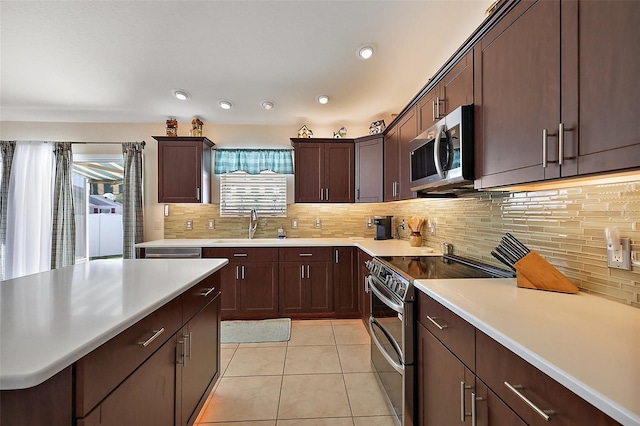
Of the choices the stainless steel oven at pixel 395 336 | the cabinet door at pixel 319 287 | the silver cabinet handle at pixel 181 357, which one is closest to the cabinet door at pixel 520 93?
the stainless steel oven at pixel 395 336

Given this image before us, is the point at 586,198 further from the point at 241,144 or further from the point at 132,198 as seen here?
the point at 132,198

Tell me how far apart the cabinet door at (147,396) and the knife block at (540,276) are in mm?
1656

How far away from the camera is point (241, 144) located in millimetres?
3988

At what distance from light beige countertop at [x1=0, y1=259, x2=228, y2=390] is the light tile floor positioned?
98 centimetres

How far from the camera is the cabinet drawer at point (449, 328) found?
1046 millimetres

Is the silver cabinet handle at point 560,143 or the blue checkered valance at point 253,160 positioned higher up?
the blue checkered valance at point 253,160

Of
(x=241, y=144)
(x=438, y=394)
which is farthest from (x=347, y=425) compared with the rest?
(x=241, y=144)

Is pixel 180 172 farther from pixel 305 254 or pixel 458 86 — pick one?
pixel 458 86

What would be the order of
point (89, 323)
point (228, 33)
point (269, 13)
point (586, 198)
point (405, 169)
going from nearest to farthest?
point (89, 323), point (586, 198), point (269, 13), point (228, 33), point (405, 169)

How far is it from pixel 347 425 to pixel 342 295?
1726mm

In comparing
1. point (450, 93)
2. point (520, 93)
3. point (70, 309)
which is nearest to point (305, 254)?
point (450, 93)

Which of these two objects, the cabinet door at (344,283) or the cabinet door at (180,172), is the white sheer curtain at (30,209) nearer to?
the cabinet door at (180,172)

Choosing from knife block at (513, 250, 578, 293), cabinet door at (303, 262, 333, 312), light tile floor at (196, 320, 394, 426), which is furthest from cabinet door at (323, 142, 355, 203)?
knife block at (513, 250, 578, 293)

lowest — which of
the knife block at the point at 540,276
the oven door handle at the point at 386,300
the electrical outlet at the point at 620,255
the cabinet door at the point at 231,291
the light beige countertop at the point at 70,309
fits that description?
the cabinet door at the point at 231,291
